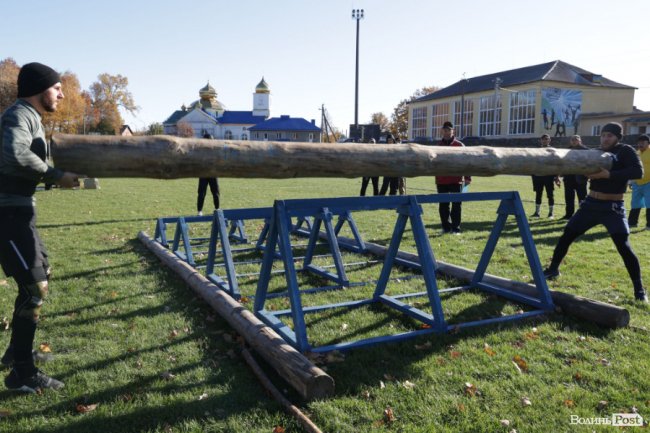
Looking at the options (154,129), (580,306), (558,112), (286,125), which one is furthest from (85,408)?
(286,125)

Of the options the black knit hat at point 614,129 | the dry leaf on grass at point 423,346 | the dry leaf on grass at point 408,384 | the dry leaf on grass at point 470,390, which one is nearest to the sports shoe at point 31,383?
the dry leaf on grass at point 408,384

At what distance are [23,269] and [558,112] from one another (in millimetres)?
67738

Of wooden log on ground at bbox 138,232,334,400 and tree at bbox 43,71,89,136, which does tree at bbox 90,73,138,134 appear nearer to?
tree at bbox 43,71,89,136

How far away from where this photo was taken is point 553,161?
530cm

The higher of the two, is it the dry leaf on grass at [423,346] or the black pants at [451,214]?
the black pants at [451,214]

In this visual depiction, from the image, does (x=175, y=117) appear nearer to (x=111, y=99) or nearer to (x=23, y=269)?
(x=111, y=99)

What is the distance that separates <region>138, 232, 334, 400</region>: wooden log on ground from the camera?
3406 mm

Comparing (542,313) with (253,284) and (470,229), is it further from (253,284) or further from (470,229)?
(470,229)

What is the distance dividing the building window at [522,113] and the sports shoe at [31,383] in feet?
219

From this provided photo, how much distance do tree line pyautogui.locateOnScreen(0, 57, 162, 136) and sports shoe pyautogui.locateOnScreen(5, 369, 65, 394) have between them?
231 ft

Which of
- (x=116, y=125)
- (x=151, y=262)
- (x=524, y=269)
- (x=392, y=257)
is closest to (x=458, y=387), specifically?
(x=392, y=257)

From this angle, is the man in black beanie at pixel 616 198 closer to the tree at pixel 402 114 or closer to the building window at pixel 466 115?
the building window at pixel 466 115

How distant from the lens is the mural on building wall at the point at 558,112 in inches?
2431

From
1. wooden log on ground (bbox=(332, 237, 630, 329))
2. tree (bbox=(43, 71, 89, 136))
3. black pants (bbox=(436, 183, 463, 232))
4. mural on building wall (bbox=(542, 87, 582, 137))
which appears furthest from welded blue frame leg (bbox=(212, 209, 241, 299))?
tree (bbox=(43, 71, 89, 136))
